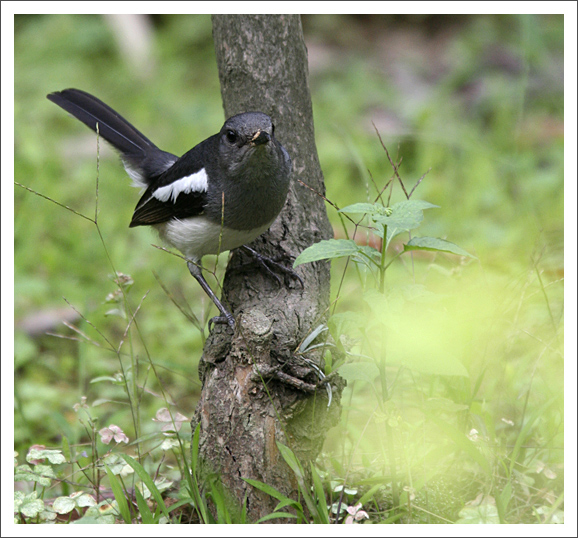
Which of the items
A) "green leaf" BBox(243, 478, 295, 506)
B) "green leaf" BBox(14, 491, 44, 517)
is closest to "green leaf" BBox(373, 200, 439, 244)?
"green leaf" BBox(243, 478, 295, 506)

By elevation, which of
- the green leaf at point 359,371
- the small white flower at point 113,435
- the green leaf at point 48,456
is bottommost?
the green leaf at point 48,456

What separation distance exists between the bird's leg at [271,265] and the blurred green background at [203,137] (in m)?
0.59

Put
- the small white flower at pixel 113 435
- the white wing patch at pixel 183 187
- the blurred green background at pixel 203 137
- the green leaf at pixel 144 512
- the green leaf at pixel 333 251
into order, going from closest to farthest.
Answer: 1. the green leaf at pixel 333 251
2. the green leaf at pixel 144 512
3. the small white flower at pixel 113 435
4. the white wing patch at pixel 183 187
5. the blurred green background at pixel 203 137

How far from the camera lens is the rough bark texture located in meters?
2.46

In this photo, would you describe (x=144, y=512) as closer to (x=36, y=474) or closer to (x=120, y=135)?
(x=36, y=474)

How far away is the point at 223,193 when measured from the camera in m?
2.92

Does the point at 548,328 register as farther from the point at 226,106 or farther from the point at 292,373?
the point at 226,106

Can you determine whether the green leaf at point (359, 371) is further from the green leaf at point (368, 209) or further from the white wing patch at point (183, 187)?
the white wing patch at point (183, 187)

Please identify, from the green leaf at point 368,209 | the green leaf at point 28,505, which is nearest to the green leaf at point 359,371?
the green leaf at point 368,209

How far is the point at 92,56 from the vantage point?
325 inches

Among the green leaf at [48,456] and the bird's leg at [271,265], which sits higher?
the bird's leg at [271,265]

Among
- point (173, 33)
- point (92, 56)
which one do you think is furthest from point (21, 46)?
point (173, 33)

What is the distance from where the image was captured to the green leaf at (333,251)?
2143mm

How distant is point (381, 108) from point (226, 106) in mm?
3787
